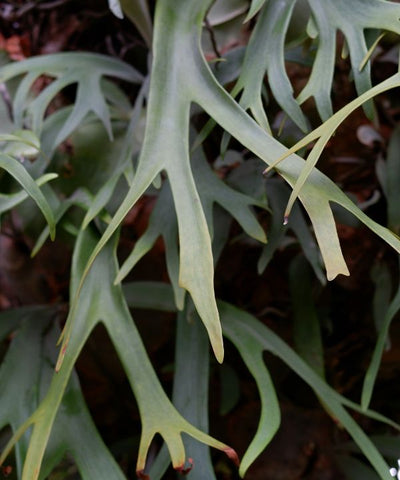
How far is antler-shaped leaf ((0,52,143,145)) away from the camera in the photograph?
764 millimetres

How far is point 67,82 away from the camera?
802mm

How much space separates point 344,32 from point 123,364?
0.39 meters

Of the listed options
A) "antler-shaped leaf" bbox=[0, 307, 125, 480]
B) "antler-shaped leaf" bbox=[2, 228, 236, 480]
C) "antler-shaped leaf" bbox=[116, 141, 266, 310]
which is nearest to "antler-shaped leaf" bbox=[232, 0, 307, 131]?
"antler-shaped leaf" bbox=[116, 141, 266, 310]

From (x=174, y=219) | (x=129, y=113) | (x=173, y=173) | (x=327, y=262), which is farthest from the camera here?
(x=129, y=113)

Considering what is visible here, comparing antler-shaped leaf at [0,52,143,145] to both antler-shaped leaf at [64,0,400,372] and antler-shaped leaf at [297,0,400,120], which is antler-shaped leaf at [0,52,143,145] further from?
antler-shaped leaf at [297,0,400,120]

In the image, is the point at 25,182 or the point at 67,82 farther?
the point at 67,82

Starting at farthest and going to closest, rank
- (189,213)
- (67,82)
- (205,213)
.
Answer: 1. (67,82)
2. (205,213)
3. (189,213)

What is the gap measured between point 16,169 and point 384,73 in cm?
66

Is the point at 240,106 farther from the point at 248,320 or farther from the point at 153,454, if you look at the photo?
the point at 153,454

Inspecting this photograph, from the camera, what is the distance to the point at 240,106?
1.96ft

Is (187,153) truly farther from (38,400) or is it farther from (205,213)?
(38,400)

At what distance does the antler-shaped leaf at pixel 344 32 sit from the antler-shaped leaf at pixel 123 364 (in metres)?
0.27

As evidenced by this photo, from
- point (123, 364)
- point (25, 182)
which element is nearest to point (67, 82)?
point (25, 182)

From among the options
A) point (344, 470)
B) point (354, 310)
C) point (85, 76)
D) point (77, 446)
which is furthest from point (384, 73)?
point (77, 446)
